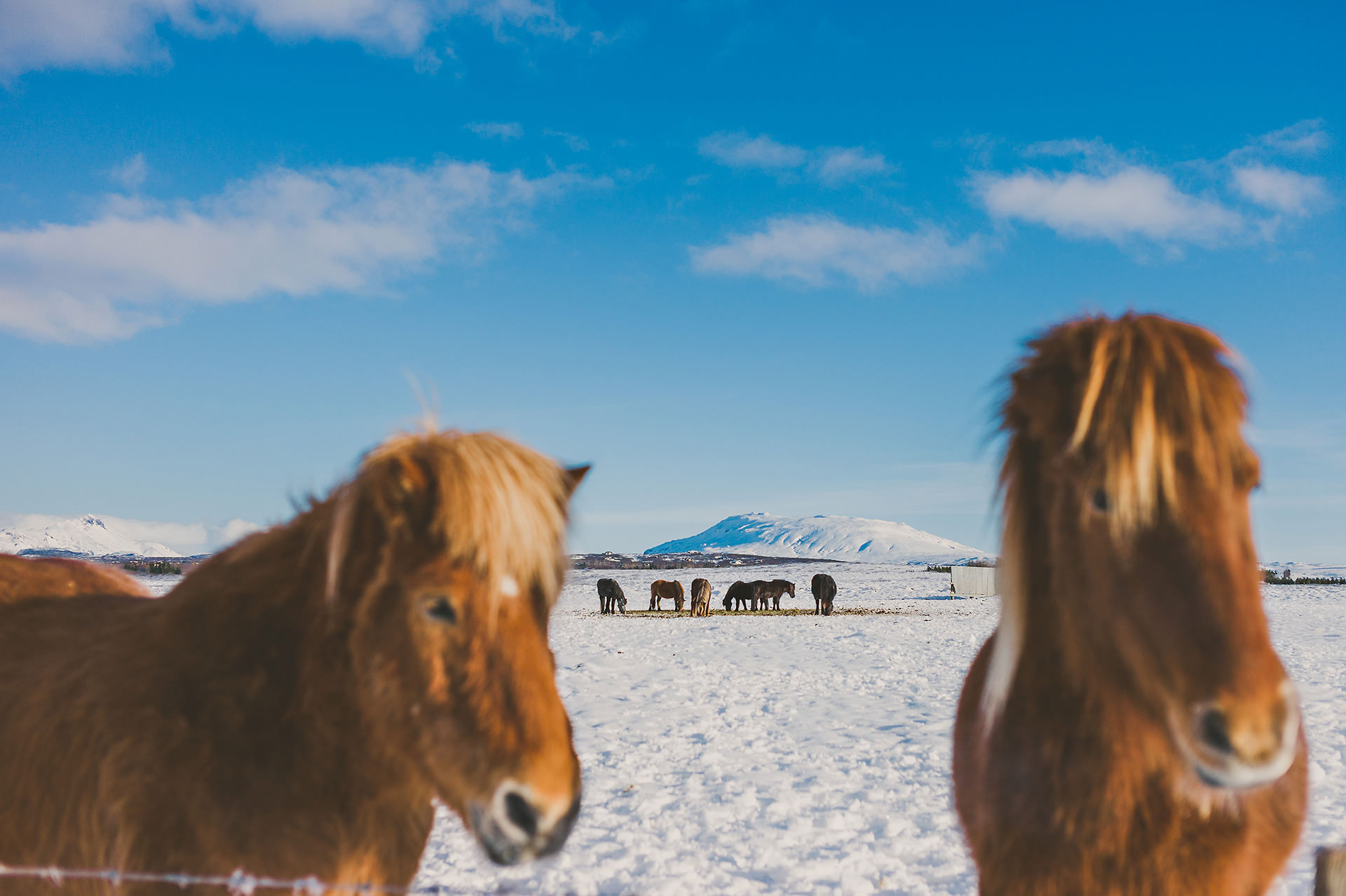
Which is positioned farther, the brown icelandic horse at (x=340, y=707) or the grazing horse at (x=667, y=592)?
the grazing horse at (x=667, y=592)

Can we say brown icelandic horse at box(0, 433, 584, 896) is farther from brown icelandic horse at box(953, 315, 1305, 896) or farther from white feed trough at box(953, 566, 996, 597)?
white feed trough at box(953, 566, 996, 597)

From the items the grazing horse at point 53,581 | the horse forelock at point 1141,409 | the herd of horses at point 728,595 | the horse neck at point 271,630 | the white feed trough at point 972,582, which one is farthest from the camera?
the white feed trough at point 972,582

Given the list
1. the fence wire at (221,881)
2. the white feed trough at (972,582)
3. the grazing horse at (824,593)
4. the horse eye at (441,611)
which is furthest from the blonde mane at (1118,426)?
the white feed trough at (972,582)

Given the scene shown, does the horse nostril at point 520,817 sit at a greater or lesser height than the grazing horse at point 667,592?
greater

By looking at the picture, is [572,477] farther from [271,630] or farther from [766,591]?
[766,591]

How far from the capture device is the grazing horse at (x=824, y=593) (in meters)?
25.5

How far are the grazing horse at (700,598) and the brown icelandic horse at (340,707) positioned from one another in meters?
26.1

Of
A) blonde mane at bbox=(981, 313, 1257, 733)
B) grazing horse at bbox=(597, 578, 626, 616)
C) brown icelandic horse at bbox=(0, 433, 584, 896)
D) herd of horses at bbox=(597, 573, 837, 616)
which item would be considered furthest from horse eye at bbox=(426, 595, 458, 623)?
grazing horse at bbox=(597, 578, 626, 616)

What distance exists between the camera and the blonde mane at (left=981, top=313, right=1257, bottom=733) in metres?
1.68

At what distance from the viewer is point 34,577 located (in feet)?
8.92

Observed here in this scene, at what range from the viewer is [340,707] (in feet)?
6.54

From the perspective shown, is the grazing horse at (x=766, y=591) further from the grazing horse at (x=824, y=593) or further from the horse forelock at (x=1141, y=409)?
the horse forelock at (x=1141, y=409)

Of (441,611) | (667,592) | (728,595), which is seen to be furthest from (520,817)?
(667,592)

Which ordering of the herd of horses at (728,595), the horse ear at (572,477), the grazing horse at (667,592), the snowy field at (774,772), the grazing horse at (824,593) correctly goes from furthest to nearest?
the grazing horse at (667,592)
the herd of horses at (728,595)
the grazing horse at (824,593)
the snowy field at (774,772)
the horse ear at (572,477)
